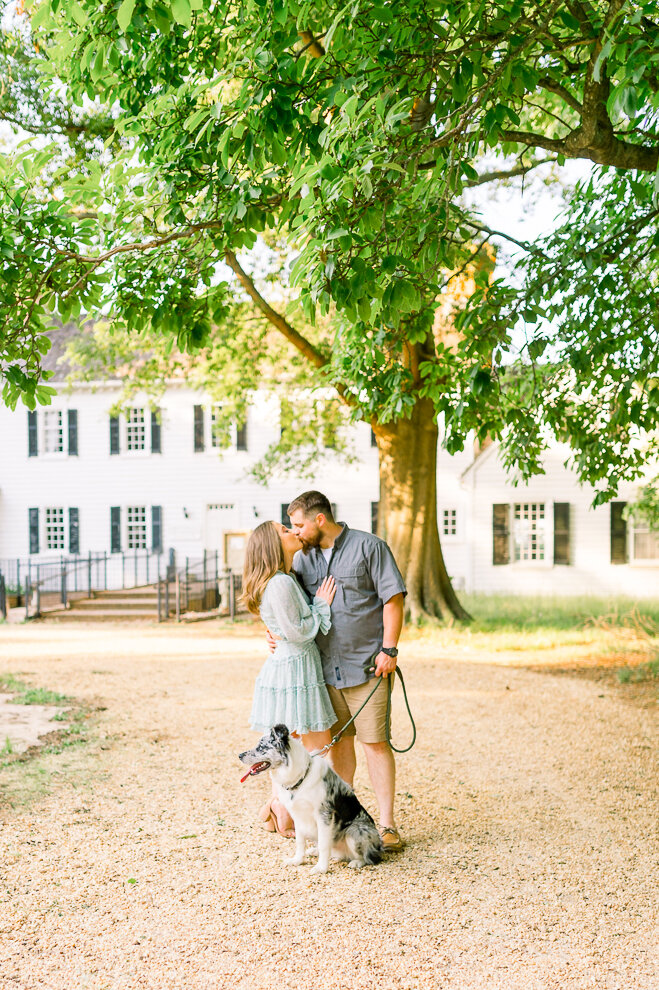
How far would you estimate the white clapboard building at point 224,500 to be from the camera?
23.2m

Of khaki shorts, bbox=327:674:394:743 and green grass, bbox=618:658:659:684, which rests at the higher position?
khaki shorts, bbox=327:674:394:743

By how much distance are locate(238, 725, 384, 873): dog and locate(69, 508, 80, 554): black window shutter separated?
22.6 m

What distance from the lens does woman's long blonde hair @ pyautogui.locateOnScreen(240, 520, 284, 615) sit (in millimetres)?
4992

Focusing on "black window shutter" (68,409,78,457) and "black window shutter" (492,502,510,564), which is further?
"black window shutter" (68,409,78,457)

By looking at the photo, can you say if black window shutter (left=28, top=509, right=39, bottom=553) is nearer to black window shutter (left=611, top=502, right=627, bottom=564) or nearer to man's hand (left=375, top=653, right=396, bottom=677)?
black window shutter (left=611, top=502, right=627, bottom=564)

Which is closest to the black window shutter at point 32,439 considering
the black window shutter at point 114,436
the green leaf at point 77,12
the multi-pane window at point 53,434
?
the multi-pane window at point 53,434

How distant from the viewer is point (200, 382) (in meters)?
19.0

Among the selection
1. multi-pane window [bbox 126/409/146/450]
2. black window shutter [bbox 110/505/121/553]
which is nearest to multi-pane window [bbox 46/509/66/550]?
black window shutter [bbox 110/505/121/553]

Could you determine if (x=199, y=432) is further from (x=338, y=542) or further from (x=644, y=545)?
(x=338, y=542)

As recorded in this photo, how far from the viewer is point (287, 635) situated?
4.97 meters

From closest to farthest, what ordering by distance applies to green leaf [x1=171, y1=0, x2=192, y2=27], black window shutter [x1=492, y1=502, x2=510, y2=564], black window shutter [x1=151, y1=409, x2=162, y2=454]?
green leaf [x1=171, y1=0, x2=192, y2=27] < black window shutter [x1=492, y1=502, x2=510, y2=564] < black window shutter [x1=151, y1=409, x2=162, y2=454]

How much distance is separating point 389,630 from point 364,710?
19.2 inches

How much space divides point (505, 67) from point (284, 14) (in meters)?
1.19

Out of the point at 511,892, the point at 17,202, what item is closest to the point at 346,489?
the point at 17,202
